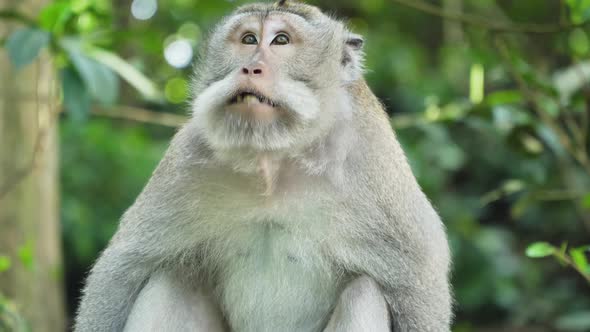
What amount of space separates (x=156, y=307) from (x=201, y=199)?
0.63 meters

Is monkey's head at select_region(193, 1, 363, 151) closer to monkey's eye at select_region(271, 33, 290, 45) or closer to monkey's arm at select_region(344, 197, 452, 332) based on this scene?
monkey's eye at select_region(271, 33, 290, 45)

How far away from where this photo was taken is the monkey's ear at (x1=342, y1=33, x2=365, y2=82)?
4641 mm

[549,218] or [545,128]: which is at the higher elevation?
[545,128]

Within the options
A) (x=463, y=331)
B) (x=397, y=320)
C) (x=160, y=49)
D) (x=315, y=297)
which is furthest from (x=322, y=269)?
(x=463, y=331)

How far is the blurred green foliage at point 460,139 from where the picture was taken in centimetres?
625

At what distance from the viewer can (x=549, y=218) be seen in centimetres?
1122

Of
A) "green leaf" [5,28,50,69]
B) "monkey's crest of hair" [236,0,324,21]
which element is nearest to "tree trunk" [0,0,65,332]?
"green leaf" [5,28,50,69]

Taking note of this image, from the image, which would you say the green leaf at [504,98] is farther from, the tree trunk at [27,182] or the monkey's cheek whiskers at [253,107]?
the tree trunk at [27,182]

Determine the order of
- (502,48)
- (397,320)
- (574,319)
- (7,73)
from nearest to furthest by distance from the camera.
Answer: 1. (397,320)
2. (502,48)
3. (7,73)
4. (574,319)

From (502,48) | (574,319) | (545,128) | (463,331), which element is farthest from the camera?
(463,331)

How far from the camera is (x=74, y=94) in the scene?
5.54 meters

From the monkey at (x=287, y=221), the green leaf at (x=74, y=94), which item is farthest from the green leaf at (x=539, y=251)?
the green leaf at (x=74, y=94)

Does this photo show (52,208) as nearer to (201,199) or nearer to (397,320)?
(201,199)

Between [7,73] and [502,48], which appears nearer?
[502,48]
